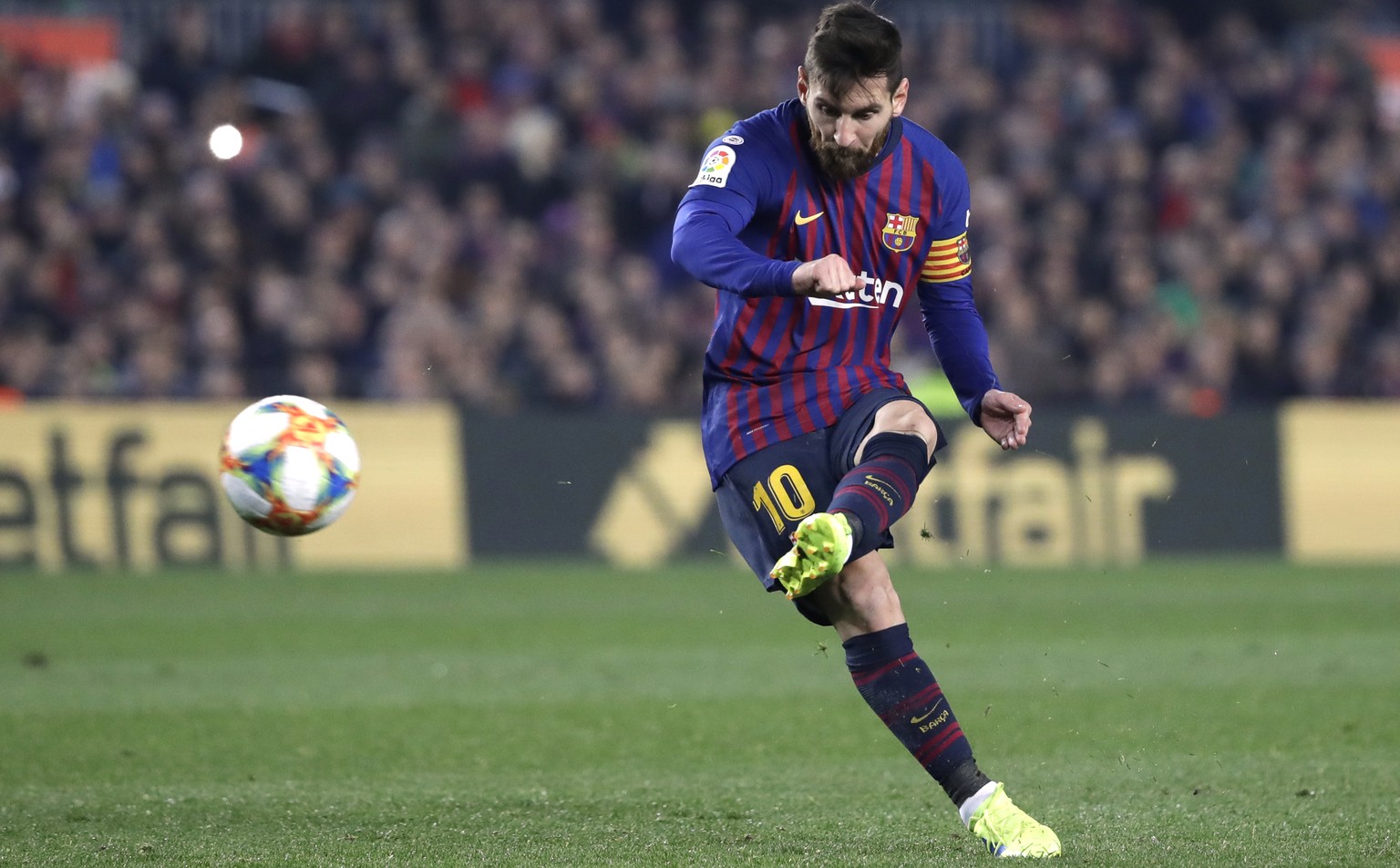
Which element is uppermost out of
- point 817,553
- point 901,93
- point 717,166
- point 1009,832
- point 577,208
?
point 577,208

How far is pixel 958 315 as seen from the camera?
17.2 ft

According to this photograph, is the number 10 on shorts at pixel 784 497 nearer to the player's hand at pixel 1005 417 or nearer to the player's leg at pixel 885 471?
the player's leg at pixel 885 471

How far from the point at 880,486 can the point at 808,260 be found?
0.72 metres

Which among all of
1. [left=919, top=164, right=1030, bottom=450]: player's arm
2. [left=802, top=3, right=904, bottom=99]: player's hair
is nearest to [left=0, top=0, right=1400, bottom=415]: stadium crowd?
[left=919, top=164, right=1030, bottom=450]: player's arm

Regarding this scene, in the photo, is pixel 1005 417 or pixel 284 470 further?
pixel 284 470

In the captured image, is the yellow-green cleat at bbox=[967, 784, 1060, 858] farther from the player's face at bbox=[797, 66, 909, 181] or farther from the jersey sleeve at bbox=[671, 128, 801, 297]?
the player's face at bbox=[797, 66, 909, 181]

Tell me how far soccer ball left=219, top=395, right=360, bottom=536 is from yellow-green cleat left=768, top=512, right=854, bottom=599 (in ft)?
5.39

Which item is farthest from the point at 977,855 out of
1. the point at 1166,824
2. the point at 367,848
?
the point at 367,848

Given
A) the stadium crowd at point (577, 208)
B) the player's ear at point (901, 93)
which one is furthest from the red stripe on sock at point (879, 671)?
the stadium crowd at point (577, 208)

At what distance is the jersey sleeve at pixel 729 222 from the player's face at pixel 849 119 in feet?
0.56

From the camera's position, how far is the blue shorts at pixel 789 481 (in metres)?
4.86

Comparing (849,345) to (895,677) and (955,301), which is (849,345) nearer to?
(955,301)

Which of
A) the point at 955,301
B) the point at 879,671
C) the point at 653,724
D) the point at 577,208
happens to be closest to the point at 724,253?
the point at 955,301

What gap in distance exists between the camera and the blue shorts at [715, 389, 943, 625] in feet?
16.0
